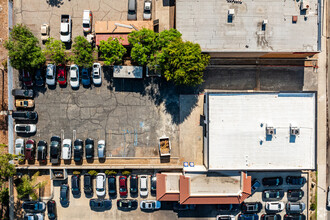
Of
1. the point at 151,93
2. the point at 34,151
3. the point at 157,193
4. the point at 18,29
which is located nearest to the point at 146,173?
the point at 157,193

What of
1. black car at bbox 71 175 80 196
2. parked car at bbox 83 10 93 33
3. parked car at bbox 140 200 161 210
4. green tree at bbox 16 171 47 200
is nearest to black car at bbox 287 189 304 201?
parked car at bbox 140 200 161 210

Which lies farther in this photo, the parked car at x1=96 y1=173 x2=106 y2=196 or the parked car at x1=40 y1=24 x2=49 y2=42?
the parked car at x1=96 y1=173 x2=106 y2=196

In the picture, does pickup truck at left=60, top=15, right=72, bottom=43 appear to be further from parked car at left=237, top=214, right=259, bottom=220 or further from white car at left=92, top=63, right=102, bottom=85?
parked car at left=237, top=214, right=259, bottom=220

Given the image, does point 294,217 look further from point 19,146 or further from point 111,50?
point 19,146

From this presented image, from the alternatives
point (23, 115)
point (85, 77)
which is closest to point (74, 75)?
point (85, 77)

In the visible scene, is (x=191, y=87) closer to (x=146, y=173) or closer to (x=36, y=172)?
(x=146, y=173)
